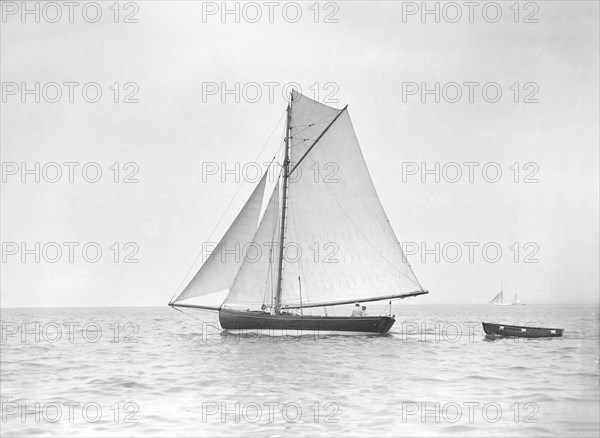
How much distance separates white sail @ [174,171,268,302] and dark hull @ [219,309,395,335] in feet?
10.1

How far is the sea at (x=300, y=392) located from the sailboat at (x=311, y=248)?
555cm

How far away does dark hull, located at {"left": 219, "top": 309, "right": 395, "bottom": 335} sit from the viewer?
38.3 metres

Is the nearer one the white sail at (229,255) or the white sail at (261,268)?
the white sail at (229,255)

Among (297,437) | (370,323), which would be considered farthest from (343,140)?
(297,437)

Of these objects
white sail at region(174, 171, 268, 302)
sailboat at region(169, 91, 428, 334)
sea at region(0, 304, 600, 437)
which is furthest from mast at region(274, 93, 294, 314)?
sea at region(0, 304, 600, 437)

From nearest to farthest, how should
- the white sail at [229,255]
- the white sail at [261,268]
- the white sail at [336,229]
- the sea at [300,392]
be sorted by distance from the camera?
the sea at [300,392], the white sail at [229,255], the white sail at [336,229], the white sail at [261,268]

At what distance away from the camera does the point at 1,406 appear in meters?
16.7

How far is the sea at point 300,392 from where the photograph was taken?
14.3 meters

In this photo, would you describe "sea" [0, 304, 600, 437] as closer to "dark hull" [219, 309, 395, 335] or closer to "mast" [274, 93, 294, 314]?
"dark hull" [219, 309, 395, 335]

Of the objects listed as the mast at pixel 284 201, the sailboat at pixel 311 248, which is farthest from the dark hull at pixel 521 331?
the mast at pixel 284 201

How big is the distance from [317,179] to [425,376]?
18.3 meters

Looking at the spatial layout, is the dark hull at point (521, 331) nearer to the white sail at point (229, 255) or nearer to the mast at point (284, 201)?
the mast at point (284, 201)

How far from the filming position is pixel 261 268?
3788 centimetres

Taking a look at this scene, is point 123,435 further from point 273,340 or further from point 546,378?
point 273,340
